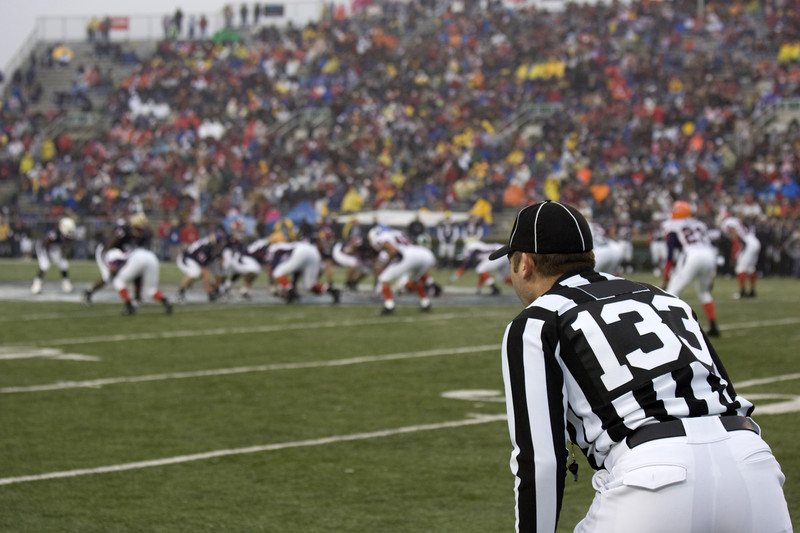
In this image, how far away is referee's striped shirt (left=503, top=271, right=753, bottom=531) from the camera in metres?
3.41

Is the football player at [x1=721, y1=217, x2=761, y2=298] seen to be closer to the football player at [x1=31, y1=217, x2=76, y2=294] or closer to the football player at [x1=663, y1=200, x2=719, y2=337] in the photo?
the football player at [x1=663, y1=200, x2=719, y2=337]

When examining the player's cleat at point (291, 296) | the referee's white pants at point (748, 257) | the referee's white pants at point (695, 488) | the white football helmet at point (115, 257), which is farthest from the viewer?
the referee's white pants at point (748, 257)

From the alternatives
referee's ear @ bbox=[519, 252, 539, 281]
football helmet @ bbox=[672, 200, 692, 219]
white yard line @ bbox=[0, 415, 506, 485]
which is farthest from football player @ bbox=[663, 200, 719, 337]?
referee's ear @ bbox=[519, 252, 539, 281]

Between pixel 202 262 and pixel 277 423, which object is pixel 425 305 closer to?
pixel 202 262

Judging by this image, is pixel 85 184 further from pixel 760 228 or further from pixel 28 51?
pixel 760 228

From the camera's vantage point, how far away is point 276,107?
139ft

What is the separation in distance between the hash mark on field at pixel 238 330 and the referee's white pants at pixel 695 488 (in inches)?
481

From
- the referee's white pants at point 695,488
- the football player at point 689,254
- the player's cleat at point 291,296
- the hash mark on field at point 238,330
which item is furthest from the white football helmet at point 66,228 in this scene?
the referee's white pants at point 695,488

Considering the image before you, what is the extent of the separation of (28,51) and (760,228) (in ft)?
105

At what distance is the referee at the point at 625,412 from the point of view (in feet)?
10.7

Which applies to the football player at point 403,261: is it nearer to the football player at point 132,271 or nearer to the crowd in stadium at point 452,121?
the football player at point 132,271

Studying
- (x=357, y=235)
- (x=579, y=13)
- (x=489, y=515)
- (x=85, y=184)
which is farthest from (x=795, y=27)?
(x=489, y=515)

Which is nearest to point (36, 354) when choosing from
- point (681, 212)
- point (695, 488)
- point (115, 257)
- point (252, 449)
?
point (115, 257)

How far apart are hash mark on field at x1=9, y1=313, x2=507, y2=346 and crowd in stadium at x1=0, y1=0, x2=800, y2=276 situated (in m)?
13.5
